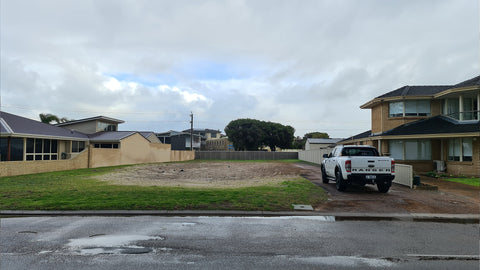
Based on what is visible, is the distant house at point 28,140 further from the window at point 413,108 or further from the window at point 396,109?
the window at point 413,108

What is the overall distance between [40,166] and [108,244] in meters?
18.7

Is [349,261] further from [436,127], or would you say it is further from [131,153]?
[131,153]

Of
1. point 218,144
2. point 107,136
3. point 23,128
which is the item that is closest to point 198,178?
point 23,128

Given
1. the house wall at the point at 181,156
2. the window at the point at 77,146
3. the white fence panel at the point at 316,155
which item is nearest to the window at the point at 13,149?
the window at the point at 77,146

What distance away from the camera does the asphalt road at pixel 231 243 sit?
447 centimetres

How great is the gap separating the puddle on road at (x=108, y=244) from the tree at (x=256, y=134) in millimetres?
66045

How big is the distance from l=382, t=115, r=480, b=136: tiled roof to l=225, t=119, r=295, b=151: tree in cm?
4992

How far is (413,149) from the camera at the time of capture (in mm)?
21719

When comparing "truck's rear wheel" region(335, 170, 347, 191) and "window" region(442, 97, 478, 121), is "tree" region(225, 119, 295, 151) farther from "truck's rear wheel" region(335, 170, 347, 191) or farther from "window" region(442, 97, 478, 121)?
"truck's rear wheel" region(335, 170, 347, 191)

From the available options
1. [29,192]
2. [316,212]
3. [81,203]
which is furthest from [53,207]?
[316,212]

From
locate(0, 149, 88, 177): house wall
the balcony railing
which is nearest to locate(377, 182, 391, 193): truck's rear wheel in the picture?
the balcony railing

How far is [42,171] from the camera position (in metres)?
20.0

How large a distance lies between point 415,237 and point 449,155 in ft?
58.9

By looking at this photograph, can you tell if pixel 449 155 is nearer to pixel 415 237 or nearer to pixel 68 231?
pixel 415 237
